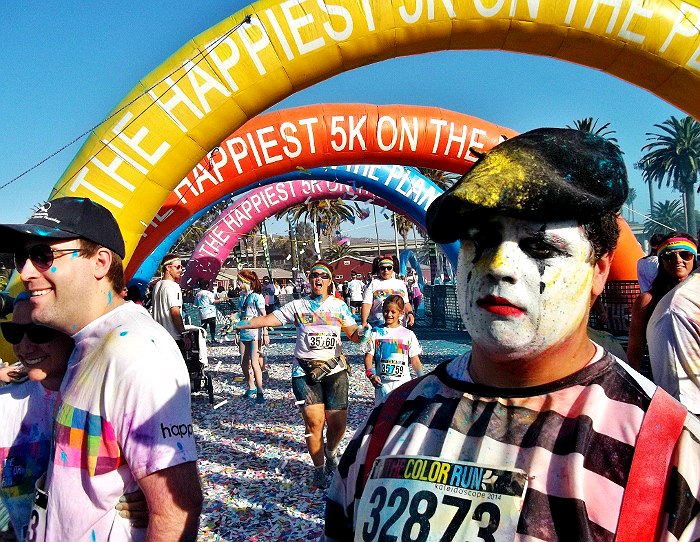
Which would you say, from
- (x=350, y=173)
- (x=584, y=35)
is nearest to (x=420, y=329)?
(x=350, y=173)

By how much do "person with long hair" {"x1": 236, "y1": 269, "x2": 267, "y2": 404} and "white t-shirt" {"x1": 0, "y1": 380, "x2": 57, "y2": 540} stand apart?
5237 millimetres

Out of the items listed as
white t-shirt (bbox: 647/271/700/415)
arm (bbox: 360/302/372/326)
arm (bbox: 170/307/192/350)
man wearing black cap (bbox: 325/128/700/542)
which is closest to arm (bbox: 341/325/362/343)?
arm (bbox: 360/302/372/326)

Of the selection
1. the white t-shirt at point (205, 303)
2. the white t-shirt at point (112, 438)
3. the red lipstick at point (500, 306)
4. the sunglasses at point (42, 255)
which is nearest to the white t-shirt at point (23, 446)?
the white t-shirt at point (112, 438)

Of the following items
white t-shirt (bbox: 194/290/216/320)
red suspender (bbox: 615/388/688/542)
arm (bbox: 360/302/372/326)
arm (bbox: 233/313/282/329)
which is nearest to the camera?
red suspender (bbox: 615/388/688/542)

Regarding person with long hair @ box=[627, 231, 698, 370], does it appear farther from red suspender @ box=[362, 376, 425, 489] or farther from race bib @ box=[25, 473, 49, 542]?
race bib @ box=[25, 473, 49, 542]

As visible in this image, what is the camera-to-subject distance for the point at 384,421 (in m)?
1.18

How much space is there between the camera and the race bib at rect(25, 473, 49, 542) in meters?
1.62

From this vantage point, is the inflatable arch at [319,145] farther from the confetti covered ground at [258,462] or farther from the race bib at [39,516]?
the race bib at [39,516]

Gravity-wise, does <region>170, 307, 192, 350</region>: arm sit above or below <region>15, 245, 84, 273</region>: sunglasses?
below

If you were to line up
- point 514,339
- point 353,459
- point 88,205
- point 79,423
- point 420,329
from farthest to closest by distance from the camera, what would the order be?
point 420,329, point 88,205, point 79,423, point 353,459, point 514,339

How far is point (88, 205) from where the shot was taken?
6.27 feet

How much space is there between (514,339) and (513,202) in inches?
10.3

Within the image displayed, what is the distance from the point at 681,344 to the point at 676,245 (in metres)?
1.23

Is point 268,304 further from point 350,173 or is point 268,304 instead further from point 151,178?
point 151,178
